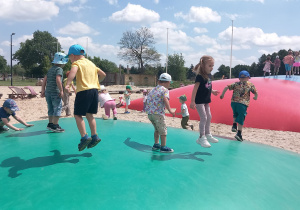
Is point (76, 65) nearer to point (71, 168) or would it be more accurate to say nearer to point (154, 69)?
point (71, 168)

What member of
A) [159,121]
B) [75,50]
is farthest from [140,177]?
[75,50]

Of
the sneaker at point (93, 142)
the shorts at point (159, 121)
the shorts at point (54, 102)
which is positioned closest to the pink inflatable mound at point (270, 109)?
Answer: the shorts at point (159, 121)

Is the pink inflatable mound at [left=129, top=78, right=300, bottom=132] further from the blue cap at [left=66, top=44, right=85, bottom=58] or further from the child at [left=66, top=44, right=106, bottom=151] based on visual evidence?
the blue cap at [left=66, top=44, right=85, bottom=58]

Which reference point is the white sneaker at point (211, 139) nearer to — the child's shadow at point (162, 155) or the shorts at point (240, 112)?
the child's shadow at point (162, 155)

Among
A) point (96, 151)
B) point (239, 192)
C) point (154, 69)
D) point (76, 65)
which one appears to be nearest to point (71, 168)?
point (96, 151)

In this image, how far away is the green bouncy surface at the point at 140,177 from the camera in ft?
8.23

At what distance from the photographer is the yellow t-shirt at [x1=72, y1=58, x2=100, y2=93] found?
3.66m

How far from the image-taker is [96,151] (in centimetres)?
405

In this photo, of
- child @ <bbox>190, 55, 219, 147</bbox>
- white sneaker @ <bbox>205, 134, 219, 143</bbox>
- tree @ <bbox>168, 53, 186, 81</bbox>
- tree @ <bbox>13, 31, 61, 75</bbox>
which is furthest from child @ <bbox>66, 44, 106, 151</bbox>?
tree @ <bbox>13, 31, 61, 75</bbox>

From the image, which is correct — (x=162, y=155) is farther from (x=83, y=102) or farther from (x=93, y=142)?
(x=83, y=102)

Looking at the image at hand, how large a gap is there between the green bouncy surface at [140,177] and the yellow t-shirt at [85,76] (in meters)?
1.12

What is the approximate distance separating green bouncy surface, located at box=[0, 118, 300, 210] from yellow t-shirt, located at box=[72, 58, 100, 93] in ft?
3.67

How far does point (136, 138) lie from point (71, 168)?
213cm

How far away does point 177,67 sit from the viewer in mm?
65312
